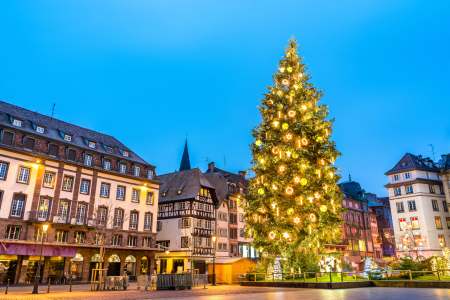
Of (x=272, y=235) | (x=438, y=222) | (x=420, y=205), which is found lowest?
(x=272, y=235)

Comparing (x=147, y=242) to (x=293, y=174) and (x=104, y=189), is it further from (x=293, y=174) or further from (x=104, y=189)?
(x=293, y=174)

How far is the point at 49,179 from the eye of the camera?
3888cm

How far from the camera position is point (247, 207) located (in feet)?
77.0

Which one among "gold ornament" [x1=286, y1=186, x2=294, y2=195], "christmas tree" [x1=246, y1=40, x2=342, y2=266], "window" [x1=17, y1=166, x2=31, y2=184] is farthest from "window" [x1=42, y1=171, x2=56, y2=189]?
"gold ornament" [x1=286, y1=186, x2=294, y2=195]

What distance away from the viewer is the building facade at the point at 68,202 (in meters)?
35.6

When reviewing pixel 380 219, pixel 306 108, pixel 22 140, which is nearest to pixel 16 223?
pixel 22 140

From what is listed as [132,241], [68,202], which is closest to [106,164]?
[68,202]

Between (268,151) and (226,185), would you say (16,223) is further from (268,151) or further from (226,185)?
(226,185)

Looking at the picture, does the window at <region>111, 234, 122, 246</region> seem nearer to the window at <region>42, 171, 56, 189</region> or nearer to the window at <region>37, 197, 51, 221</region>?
the window at <region>37, 197, 51, 221</region>

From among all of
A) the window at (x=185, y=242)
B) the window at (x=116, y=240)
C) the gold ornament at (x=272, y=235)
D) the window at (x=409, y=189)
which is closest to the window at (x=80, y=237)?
the window at (x=116, y=240)

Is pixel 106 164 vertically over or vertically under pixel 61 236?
over

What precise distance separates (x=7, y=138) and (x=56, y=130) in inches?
271

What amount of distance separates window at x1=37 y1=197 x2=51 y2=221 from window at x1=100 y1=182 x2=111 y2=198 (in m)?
6.45

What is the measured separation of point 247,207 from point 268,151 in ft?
13.0
